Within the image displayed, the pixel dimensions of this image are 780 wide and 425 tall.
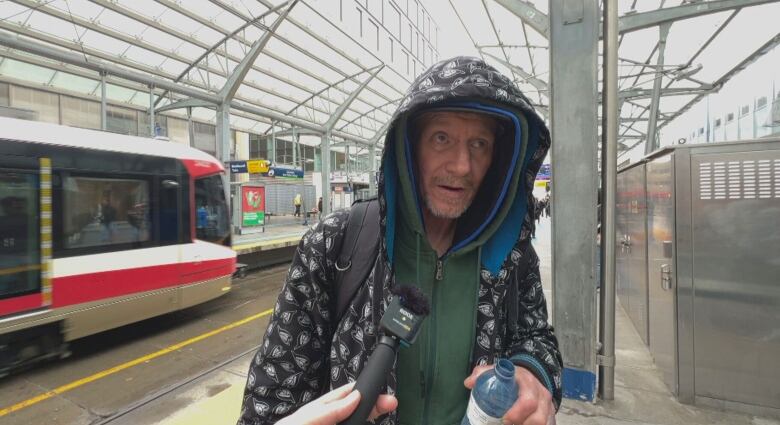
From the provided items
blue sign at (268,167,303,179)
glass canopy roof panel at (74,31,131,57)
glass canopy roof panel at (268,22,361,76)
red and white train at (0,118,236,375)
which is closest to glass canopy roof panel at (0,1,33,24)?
glass canopy roof panel at (74,31,131,57)

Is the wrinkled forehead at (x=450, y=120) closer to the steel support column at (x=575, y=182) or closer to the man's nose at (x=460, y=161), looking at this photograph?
the man's nose at (x=460, y=161)

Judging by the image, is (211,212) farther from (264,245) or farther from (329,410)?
(329,410)

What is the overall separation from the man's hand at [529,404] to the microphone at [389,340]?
273mm

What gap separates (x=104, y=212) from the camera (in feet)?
18.0

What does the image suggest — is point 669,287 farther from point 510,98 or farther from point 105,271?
point 105,271

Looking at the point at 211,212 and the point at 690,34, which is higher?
the point at 690,34

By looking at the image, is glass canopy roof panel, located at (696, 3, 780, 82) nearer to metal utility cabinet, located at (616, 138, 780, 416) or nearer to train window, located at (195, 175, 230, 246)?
metal utility cabinet, located at (616, 138, 780, 416)

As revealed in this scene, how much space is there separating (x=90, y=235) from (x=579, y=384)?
19.9 feet

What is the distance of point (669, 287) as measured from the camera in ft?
12.1

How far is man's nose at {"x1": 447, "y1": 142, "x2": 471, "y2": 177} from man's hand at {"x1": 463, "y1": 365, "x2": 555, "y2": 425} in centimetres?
66

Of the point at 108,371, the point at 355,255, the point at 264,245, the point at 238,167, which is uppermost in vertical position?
the point at 238,167

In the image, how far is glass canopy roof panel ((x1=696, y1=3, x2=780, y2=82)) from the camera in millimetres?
9586

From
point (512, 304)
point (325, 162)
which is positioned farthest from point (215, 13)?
point (512, 304)

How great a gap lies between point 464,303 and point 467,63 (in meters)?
0.84
